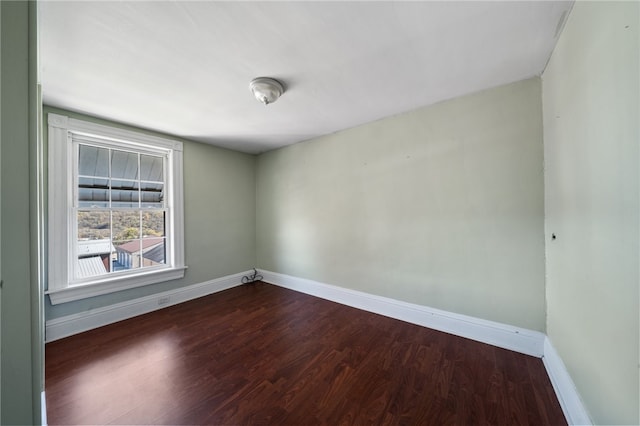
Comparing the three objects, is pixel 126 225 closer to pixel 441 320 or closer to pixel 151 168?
pixel 151 168

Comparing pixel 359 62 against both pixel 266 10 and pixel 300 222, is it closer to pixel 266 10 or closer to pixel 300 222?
pixel 266 10

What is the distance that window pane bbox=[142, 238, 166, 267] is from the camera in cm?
285

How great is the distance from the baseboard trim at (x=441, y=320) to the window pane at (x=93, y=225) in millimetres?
2484

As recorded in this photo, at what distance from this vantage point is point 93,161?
2.47 m

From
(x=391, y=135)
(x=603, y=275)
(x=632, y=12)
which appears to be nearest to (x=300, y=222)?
(x=391, y=135)

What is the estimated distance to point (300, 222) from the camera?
3420 mm

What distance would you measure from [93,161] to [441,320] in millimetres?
4085

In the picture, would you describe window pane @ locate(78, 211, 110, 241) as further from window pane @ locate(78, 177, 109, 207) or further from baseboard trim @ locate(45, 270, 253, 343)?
baseboard trim @ locate(45, 270, 253, 343)

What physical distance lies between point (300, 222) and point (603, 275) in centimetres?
289

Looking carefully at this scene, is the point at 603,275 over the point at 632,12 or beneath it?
beneath

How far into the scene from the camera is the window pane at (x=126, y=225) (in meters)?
2.61

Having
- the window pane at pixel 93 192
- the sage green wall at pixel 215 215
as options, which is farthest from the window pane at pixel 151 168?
the window pane at pixel 93 192

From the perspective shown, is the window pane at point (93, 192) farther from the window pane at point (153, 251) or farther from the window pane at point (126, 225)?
the window pane at point (153, 251)

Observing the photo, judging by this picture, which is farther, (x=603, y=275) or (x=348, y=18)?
(x=348, y=18)
